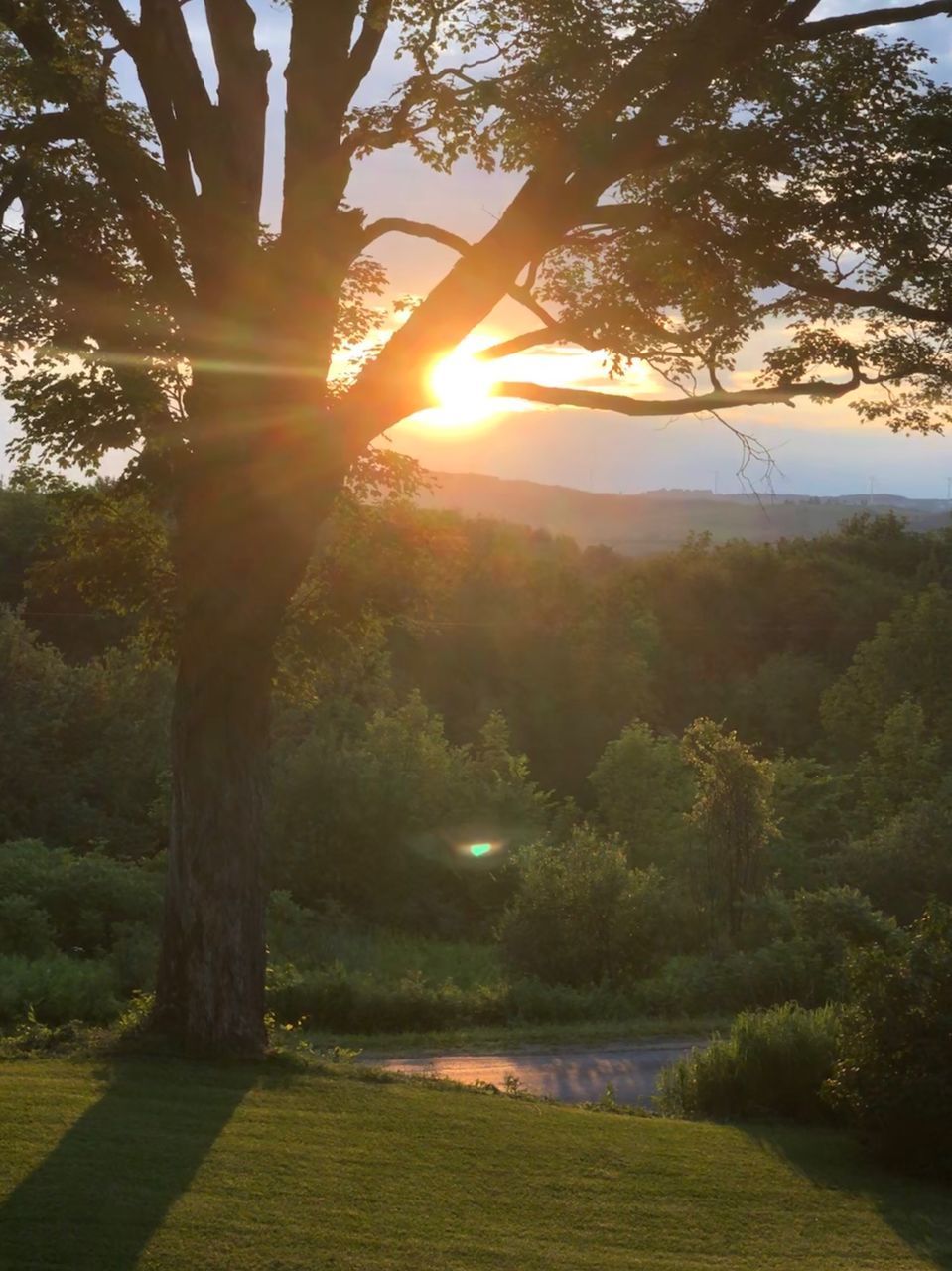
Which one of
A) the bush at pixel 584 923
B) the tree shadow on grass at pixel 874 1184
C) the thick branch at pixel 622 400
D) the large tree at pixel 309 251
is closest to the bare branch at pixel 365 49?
the large tree at pixel 309 251

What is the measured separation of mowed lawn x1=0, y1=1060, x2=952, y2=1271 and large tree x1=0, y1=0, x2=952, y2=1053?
5.68 ft

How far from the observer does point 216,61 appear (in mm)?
10328

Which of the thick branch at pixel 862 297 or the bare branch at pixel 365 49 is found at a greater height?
the bare branch at pixel 365 49

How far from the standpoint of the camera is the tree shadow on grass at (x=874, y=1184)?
7.10 m

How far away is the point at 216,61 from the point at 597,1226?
839 cm

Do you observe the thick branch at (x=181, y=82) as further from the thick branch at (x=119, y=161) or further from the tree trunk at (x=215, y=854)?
the tree trunk at (x=215, y=854)

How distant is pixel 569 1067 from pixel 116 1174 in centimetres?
875

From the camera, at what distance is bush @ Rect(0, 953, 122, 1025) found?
15.0 meters

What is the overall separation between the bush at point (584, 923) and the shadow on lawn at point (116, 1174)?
38.9 ft

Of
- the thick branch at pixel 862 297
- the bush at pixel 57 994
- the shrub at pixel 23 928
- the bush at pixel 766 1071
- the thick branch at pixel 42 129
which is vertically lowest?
the shrub at pixel 23 928

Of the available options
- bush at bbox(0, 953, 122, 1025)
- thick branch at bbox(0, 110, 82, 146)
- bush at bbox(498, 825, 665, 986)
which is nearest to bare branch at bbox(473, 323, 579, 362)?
thick branch at bbox(0, 110, 82, 146)

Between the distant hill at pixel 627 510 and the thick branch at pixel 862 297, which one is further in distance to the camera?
the distant hill at pixel 627 510

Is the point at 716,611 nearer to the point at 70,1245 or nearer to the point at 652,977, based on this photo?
the point at 652,977

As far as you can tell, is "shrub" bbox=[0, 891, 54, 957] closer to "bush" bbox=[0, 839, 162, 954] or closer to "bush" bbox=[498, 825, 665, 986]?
"bush" bbox=[0, 839, 162, 954]
